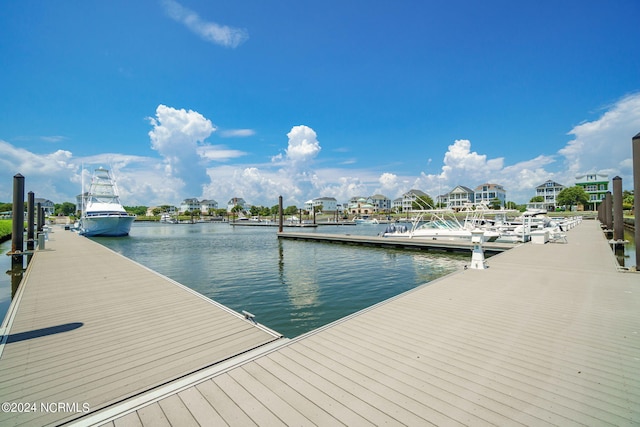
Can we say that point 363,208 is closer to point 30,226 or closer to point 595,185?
point 595,185

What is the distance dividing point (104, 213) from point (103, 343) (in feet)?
153

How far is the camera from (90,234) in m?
42.3

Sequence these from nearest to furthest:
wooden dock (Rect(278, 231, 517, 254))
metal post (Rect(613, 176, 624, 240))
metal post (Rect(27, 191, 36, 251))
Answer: metal post (Rect(613, 176, 624, 240)), wooden dock (Rect(278, 231, 517, 254)), metal post (Rect(27, 191, 36, 251))

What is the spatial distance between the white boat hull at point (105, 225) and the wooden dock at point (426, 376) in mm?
42518

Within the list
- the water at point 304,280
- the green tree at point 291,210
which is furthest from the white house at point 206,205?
the water at point 304,280

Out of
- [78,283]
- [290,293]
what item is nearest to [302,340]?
[290,293]

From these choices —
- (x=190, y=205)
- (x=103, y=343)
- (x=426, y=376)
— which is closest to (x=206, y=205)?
(x=190, y=205)

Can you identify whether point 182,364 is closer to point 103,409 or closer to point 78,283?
point 103,409

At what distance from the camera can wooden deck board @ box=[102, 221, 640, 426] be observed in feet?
9.80

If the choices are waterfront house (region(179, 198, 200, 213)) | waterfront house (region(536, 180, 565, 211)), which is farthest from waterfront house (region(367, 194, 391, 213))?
waterfront house (region(179, 198, 200, 213))

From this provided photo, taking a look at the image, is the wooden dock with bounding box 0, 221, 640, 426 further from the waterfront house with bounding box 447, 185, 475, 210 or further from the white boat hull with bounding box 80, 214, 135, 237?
the waterfront house with bounding box 447, 185, 475, 210

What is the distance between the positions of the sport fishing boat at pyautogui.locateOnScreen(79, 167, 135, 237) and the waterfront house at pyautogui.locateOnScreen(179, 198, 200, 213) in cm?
12922

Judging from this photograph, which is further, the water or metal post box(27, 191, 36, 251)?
metal post box(27, 191, 36, 251)

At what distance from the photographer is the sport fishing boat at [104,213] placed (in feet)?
137
